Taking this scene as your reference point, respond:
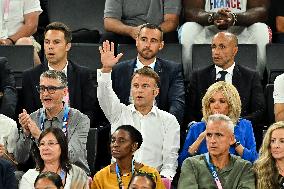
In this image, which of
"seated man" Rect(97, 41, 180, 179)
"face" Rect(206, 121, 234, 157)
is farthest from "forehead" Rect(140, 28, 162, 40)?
"face" Rect(206, 121, 234, 157)

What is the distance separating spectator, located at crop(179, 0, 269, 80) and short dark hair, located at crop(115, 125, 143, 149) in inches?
77.5

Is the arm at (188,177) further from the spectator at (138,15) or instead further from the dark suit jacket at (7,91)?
the spectator at (138,15)

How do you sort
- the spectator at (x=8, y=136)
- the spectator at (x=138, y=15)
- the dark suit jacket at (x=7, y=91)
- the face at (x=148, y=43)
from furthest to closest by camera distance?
the spectator at (x=138, y=15) → the face at (x=148, y=43) → the dark suit jacket at (x=7, y=91) → the spectator at (x=8, y=136)

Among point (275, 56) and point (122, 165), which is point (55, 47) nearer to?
point (122, 165)

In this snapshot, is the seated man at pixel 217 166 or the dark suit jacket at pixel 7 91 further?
the dark suit jacket at pixel 7 91

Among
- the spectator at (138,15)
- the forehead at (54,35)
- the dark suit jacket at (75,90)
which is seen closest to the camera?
the dark suit jacket at (75,90)

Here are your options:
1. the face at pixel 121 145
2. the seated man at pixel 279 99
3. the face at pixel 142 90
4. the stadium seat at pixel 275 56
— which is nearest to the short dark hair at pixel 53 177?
the face at pixel 121 145

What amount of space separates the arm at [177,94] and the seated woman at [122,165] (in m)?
0.88

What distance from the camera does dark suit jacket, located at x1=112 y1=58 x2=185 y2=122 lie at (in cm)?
704

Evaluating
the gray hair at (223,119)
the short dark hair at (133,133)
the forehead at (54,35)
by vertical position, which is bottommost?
the short dark hair at (133,133)

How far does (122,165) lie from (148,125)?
567 millimetres

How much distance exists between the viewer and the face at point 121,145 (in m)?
6.00

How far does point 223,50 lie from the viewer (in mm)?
7270

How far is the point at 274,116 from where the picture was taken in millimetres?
7258
